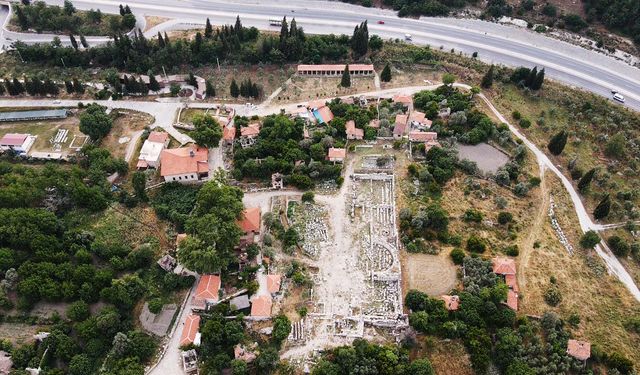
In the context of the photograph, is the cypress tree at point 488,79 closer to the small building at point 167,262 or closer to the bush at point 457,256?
the bush at point 457,256

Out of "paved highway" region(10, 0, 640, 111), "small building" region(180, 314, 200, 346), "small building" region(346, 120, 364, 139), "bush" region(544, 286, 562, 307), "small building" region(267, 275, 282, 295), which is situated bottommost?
"small building" region(180, 314, 200, 346)

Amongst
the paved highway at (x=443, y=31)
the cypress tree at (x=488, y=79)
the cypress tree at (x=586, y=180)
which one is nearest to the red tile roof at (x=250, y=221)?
the cypress tree at (x=586, y=180)

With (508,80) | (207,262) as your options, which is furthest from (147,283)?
(508,80)

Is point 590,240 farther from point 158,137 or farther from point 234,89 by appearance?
point 158,137

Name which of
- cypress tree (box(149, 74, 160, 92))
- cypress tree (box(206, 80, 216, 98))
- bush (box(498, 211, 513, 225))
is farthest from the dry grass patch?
cypress tree (box(149, 74, 160, 92))

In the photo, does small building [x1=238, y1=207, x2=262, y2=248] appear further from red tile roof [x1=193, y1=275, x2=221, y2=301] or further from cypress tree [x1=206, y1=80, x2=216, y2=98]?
cypress tree [x1=206, y1=80, x2=216, y2=98]

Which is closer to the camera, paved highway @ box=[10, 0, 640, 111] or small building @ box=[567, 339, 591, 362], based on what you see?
small building @ box=[567, 339, 591, 362]

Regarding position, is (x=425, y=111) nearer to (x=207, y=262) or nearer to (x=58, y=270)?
(x=207, y=262)
